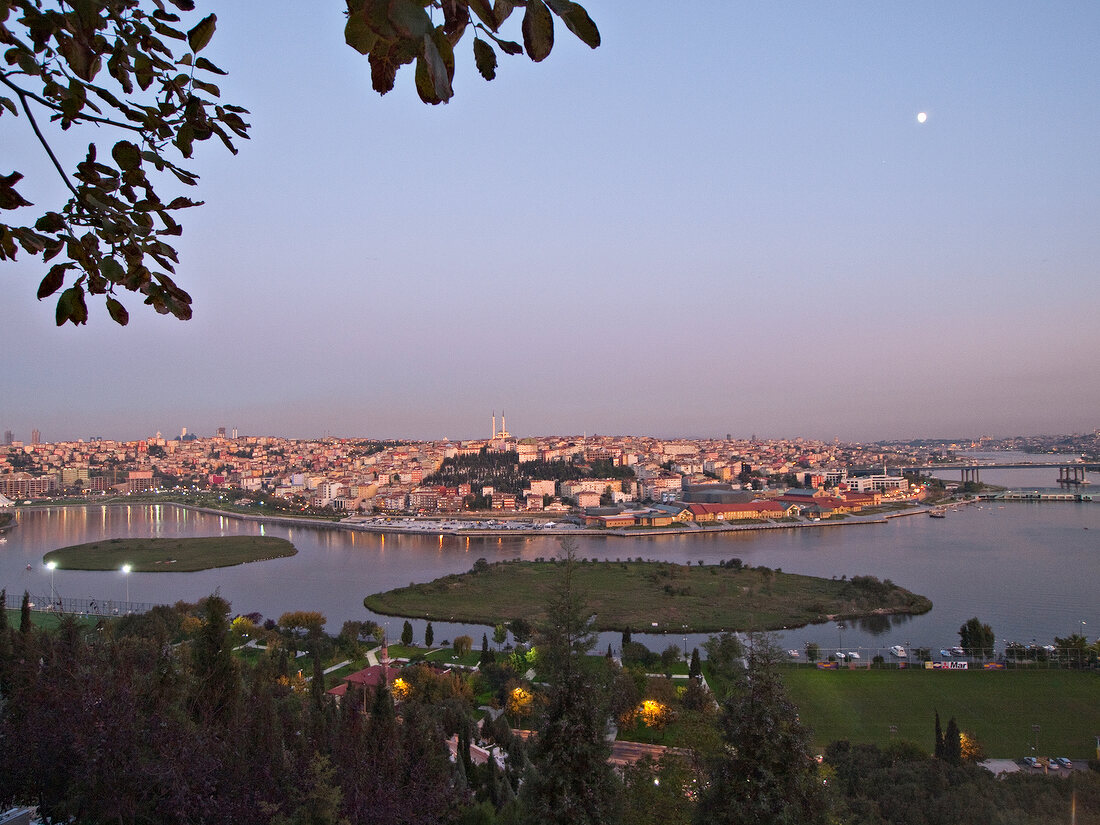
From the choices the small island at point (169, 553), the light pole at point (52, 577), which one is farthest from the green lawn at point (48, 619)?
the small island at point (169, 553)

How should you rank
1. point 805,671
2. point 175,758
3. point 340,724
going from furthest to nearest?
point 805,671 < point 340,724 < point 175,758

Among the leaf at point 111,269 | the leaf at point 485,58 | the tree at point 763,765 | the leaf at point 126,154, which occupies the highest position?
the leaf at point 126,154

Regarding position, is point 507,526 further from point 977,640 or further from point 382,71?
point 382,71

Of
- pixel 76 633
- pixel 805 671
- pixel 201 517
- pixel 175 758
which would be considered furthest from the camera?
pixel 201 517

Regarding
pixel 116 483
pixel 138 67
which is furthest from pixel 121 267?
pixel 116 483

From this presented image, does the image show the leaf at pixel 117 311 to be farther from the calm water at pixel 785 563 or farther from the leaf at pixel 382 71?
the calm water at pixel 785 563

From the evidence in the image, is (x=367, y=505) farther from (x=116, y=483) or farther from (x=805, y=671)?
(x=805, y=671)
